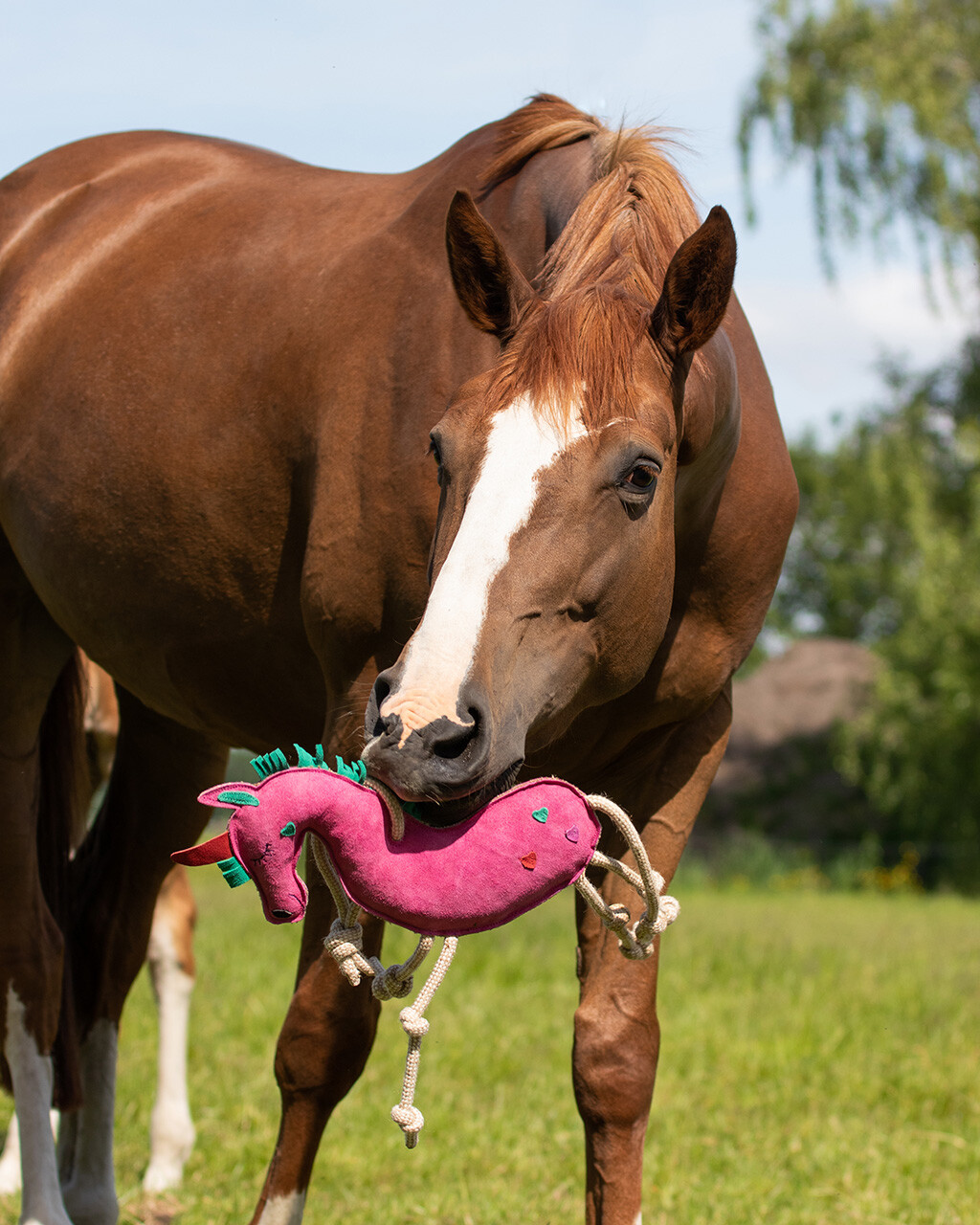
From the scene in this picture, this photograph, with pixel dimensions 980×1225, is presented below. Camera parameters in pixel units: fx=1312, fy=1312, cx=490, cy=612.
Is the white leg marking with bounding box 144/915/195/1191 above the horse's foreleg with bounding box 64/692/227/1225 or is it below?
below

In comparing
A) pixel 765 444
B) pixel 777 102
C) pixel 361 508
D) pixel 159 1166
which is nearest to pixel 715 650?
pixel 765 444

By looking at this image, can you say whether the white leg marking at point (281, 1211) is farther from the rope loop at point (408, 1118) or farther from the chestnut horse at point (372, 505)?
the rope loop at point (408, 1118)

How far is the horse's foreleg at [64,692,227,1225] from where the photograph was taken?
3.79 metres

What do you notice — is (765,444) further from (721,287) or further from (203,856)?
(203,856)

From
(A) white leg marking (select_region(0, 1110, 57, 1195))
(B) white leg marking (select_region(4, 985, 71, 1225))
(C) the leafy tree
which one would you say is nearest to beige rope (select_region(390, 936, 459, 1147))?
(B) white leg marking (select_region(4, 985, 71, 1225))

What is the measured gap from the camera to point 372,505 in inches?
99.8

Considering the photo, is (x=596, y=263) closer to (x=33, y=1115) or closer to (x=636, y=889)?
(x=636, y=889)

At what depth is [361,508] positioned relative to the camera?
8.39 feet

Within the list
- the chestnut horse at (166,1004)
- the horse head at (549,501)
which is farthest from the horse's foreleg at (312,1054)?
the chestnut horse at (166,1004)

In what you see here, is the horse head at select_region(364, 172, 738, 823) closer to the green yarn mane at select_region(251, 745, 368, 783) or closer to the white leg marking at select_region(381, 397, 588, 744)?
the white leg marking at select_region(381, 397, 588, 744)

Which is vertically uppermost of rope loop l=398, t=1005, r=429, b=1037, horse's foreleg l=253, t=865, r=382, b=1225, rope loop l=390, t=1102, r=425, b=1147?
rope loop l=398, t=1005, r=429, b=1037

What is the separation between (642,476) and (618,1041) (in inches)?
47.8

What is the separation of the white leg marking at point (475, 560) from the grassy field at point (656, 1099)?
215cm

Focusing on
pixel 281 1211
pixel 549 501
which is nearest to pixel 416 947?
pixel 549 501
